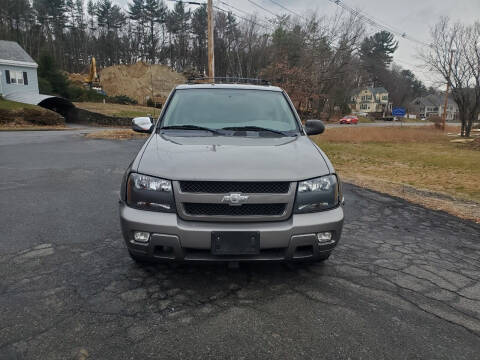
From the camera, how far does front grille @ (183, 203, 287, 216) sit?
→ 8.39 feet

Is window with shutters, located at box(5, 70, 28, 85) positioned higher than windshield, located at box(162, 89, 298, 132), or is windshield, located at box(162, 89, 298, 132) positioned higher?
window with shutters, located at box(5, 70, 28, 85)

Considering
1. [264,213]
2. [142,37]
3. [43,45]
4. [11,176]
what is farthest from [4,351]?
[142,37]

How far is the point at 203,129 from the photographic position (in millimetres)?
3598

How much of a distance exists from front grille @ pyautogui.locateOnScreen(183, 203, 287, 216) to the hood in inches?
8.2

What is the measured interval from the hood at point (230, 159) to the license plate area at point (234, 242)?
0.41 meters

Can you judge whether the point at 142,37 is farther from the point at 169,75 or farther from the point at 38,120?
the point at 38,120

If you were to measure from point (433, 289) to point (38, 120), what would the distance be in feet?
93.6

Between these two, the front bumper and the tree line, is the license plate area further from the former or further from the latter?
the tree line

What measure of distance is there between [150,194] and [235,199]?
2.21ft

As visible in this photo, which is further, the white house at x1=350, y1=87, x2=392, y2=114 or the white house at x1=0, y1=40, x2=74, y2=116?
the white house at x1=350, y1=87, x2=392, y2=114

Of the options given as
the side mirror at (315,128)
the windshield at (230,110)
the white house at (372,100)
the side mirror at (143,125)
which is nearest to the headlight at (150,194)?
the windshield at (230,110)

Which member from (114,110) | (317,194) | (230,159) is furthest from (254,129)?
(114,110)

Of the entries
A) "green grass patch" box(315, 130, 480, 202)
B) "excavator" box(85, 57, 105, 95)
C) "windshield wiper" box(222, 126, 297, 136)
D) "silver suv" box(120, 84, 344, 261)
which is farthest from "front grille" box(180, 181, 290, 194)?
"excavator" box(85, 57, 105, 95)

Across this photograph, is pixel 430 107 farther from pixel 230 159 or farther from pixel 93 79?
pixel 230 159
